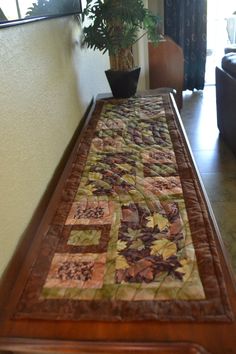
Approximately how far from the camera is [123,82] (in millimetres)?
2260

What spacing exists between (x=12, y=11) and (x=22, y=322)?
2.72ft

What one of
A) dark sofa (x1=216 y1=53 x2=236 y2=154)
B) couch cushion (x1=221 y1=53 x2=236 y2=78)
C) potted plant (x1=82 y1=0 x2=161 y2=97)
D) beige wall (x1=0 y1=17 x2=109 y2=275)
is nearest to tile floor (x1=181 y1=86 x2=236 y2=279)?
dark sofa (x1=216 y1=53 x2=236 y2=154)

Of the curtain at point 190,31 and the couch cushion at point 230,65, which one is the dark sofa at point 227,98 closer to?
the couch cushion at point 230,65

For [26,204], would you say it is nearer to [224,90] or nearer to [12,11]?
[12,11]

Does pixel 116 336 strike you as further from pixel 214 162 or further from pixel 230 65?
pixel 230 65

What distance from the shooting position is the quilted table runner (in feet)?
2.45

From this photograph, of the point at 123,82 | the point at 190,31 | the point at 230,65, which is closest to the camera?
the point at 123,82

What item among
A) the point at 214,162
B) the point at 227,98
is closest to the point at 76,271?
the point at 214,162

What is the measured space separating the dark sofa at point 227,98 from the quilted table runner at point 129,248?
4.69 ft

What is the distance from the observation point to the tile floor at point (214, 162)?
205 centimetres

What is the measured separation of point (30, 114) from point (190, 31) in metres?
4.17

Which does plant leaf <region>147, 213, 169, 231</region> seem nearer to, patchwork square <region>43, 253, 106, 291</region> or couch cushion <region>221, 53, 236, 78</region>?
patchwork square <region>43, 253, 106, 291</region>

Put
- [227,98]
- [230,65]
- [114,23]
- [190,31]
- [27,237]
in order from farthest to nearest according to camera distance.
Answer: [190,31] < [227,98] < [230,65] < [114,23] < [27,237]

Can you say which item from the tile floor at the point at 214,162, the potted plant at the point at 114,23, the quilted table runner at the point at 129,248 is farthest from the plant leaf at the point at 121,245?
the potted plant at the point at 114,23
